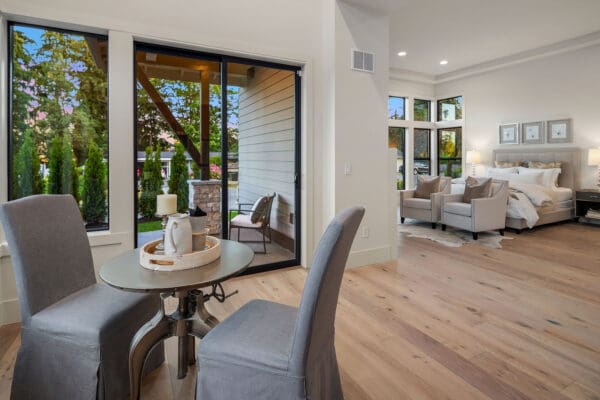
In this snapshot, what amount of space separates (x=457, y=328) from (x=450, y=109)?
7.51 meters

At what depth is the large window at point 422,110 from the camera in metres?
8.82

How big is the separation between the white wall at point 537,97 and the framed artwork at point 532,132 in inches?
4.4

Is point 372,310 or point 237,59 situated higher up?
point 237,59

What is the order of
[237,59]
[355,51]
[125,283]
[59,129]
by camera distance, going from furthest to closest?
[355,51] → [237,59] → [59,129] → [125,283]

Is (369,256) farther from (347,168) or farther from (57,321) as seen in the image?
(57,321)

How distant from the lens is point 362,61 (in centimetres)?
380

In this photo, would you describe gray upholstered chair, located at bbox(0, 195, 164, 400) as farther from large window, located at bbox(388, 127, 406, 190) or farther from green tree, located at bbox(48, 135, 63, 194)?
large window, located at bbox(388, 127, 406, 190)

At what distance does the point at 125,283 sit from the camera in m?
1.40

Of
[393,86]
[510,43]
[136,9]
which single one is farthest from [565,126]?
[136,9]

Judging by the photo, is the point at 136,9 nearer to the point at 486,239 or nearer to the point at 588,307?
the point at 588,307

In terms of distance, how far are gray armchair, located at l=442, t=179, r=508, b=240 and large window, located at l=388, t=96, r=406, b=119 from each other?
11.8 feet

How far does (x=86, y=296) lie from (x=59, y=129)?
166 centimetres

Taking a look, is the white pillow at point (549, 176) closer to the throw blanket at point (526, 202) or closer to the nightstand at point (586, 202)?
the nightstand at point (586, 202)

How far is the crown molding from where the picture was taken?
6.12m
